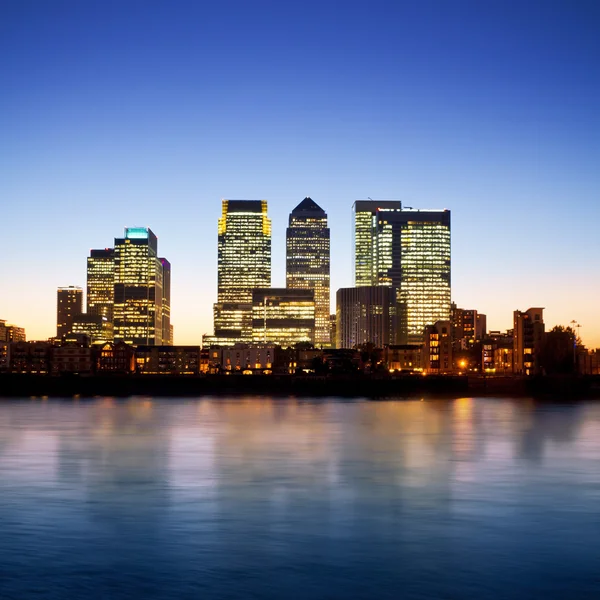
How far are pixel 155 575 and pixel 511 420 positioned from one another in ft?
274

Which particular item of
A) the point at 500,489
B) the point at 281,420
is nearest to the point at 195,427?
the point at 281,420

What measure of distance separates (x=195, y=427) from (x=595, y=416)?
5207 centimetres

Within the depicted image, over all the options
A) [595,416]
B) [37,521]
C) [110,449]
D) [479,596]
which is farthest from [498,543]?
[595,416]

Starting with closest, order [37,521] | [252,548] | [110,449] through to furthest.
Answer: [252,548]
[37,521]
[110,449]

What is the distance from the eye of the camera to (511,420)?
347 ft

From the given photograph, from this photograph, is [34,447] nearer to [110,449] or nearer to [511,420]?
[110,449]

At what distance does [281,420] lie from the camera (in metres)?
108

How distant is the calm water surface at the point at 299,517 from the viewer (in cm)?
2708

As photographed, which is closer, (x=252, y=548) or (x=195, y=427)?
(x=252, y=548)

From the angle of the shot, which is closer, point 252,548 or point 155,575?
point 155,575

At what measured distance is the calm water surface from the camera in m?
27.1

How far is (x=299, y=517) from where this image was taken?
125 feet

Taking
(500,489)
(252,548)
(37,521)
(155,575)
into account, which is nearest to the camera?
(155,575)

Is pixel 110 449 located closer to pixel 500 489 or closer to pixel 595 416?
pixel 500 489
